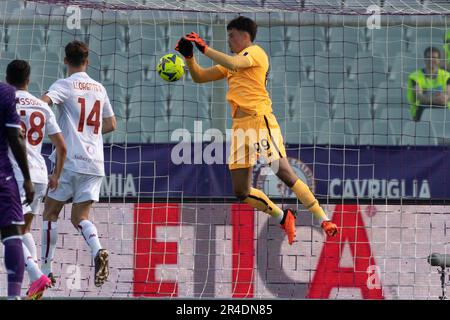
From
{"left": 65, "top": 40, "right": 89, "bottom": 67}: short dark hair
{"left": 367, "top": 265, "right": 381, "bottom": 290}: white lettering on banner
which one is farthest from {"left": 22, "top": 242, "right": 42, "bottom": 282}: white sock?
{"left": 367, "top": 265, "right": 381, "bottom": 290}: white lettering on banner

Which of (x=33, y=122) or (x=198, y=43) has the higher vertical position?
(x=198, y=43)

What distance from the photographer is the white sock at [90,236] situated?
833 cm

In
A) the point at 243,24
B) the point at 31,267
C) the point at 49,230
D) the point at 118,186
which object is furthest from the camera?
the point at 118,186

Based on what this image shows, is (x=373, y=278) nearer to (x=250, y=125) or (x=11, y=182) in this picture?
(x=250, y=125)

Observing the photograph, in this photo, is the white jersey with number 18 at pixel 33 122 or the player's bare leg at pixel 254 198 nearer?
the white jersey with number 18 at pixel 33 122

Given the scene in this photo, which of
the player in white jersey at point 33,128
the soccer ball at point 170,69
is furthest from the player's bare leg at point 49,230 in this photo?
the soccer ball at point 170,69

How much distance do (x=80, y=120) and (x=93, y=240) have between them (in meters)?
0.99

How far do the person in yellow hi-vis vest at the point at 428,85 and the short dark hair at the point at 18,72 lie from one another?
626 cm

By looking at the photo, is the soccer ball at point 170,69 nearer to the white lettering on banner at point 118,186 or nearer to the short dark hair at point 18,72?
the short dark hair at point 18,72

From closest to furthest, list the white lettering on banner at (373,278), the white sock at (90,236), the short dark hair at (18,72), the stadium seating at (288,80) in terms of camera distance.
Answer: the short dark hair at (18,72) → the white sock at (90,236) → the white lettering on banner at (373,278) → the stadium seating at (288,80)

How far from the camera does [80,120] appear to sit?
850cm

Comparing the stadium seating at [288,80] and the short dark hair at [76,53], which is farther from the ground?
the stadium seating at [288,80]

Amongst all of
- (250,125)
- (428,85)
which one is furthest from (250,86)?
(428,85)

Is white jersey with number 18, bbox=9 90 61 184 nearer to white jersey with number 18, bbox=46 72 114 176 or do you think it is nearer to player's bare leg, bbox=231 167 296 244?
white jersey with number 18, bbox=46 72 114 176
